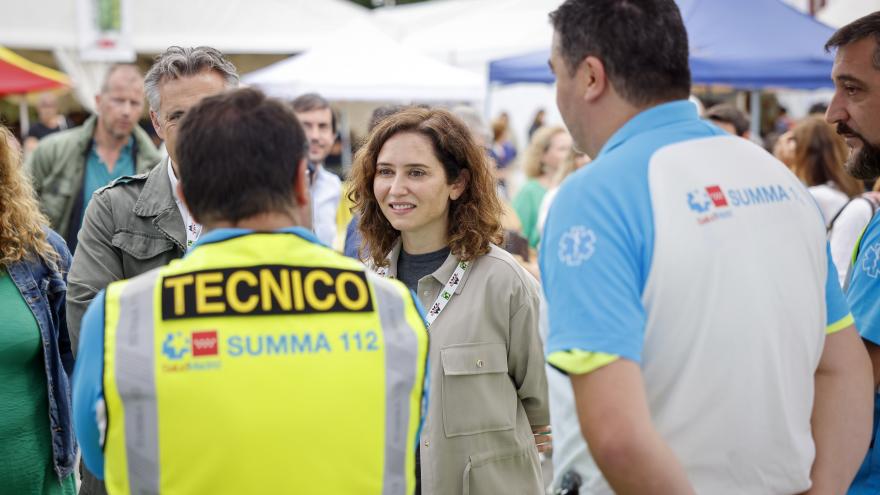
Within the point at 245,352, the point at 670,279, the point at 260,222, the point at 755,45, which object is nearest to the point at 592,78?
the point at 670,279

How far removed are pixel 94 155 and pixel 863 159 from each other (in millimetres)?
5031

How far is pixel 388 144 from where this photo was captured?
3.43 m

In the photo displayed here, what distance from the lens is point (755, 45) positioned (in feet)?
29.0

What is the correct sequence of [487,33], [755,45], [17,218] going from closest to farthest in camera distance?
[17,218] → [755,45] → [487,33]

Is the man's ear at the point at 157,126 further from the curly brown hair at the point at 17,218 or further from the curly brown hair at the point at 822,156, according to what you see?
the curly brown hair at the point at 822,156

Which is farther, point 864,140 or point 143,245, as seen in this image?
point 143,245

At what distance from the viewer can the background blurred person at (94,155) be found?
19.9 feet

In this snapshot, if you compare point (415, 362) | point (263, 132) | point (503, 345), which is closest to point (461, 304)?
point (503, 345)

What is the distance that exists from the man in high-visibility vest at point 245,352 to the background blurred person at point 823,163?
4.94 m

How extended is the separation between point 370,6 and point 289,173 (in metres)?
30.4

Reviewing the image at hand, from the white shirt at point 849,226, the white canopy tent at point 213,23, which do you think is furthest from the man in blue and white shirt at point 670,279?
the white canopy tent at point 213,23

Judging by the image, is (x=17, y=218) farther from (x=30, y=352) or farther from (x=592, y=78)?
(x=592, y=78)

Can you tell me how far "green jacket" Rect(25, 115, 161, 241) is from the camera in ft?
19.8

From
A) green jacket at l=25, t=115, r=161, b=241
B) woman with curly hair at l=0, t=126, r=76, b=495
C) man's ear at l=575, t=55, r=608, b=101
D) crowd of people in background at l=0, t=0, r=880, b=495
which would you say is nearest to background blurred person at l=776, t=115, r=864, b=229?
crowd of people in background at l=0, t=0, r=880, b=495
